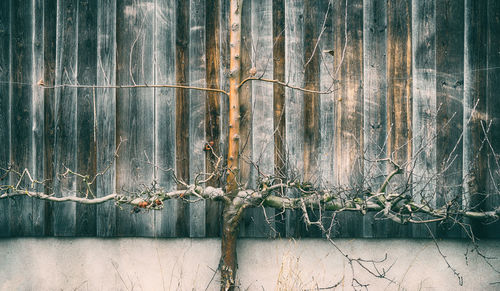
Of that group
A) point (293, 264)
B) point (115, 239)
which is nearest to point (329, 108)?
point (293, 264)

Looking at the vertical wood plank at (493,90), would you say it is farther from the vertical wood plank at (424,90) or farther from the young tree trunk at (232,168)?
the young tree trunk at (232,168)

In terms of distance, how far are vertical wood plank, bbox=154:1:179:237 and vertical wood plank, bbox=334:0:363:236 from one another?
126 centimetres

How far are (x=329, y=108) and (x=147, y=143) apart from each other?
143 centimetres

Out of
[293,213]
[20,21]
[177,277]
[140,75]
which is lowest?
[177,277]

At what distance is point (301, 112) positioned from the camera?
2947 mm

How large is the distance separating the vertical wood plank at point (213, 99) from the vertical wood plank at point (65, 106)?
1.05 metres

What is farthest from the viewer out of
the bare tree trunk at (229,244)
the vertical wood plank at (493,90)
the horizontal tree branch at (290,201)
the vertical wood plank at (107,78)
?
the vertical wood plank at (107,78)

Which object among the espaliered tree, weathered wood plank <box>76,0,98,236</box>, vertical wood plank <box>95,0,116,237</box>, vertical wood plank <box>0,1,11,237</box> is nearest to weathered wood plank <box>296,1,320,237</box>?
the espaliered tree

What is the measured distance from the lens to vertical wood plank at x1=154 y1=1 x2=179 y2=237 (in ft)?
9.72

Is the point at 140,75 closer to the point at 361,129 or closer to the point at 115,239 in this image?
the point at 115,239

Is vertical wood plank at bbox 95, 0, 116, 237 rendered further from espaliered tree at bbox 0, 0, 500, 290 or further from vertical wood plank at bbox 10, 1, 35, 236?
vertical wood plank at bbox 10, 1, 35, 236

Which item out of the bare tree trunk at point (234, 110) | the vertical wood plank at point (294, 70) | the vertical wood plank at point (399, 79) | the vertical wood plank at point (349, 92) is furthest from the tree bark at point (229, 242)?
the vertical wood plank at point (399, 79)

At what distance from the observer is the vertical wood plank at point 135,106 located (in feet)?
9.79

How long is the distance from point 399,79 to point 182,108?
1676mm
